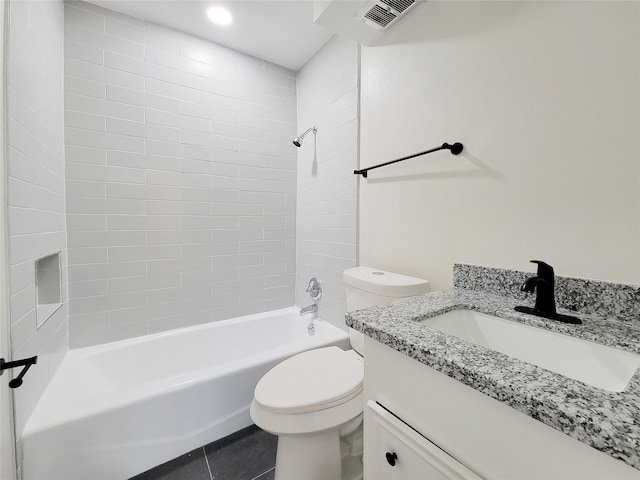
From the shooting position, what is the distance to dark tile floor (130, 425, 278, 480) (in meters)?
1.19

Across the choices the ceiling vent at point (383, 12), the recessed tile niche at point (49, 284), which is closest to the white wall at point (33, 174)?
the recessed tile niche at point (49, 284)

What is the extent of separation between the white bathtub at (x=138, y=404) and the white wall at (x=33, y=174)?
0.11 m

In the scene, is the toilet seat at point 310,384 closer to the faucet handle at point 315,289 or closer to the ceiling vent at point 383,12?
the faucet handle at point 315,289

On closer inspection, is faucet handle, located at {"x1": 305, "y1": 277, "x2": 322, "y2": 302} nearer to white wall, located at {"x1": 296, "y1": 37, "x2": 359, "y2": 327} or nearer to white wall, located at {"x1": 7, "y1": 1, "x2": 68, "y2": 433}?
white wall, located at {"x1": 296, "y1": 37, "x2": 359, "y2": 327}

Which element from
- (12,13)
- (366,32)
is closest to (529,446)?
(366,32)

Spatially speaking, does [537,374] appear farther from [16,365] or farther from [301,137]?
[301,137]

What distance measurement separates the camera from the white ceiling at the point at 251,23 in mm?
1537

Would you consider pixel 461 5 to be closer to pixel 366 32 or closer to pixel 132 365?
pixel 366 32

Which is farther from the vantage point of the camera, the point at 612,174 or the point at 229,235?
the point at 229,235

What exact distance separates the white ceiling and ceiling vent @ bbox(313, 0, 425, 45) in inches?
19.8

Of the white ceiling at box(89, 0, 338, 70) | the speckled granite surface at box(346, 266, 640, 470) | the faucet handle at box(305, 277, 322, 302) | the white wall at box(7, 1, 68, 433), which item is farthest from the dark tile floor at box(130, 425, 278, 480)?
the white ceiling at box(89, 0, 338, 70)

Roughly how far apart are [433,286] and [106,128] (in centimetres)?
206

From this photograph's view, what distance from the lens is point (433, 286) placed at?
1.15 metres

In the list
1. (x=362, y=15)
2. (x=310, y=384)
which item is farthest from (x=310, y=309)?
(x=362, y=15)
